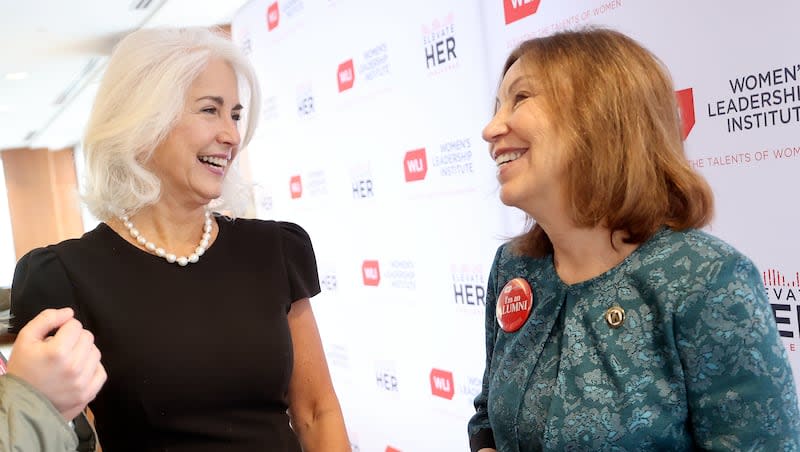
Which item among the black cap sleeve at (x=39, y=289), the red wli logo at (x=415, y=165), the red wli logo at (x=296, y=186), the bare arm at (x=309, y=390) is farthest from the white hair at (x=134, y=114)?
the red wli logo at (x=296, y=186)

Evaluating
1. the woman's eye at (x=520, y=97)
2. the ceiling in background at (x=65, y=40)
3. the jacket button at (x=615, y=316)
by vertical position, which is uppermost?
the ceiling in background at (x=65, y=40)

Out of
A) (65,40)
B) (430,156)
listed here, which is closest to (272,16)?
(430,156)

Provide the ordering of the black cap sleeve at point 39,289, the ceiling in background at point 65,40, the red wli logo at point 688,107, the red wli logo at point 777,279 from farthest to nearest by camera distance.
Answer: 1. the ceiling in background at point 65,40
2. the red wli logo at point 688,107
3. the red wli logo at point 777,279
4. the black cap sleeve at point 39,289

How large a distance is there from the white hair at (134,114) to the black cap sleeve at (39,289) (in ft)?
0.62

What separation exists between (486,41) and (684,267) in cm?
185

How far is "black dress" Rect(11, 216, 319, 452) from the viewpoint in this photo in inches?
58.1

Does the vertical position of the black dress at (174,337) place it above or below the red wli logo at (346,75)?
below

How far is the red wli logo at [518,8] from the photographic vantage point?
2.56 m

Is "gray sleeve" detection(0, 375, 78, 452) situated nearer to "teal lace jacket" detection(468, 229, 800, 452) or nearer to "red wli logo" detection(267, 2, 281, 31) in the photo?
Answer: "teal lace jacket" detection(468, 229, 800, 452)

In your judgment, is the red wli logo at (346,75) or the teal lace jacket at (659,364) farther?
the red wli logo at (346,75)

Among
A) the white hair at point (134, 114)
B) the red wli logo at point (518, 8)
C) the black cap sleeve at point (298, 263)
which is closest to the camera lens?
the white hair at point (134, 114)

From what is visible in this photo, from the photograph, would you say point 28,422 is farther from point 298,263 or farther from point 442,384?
point 442,384

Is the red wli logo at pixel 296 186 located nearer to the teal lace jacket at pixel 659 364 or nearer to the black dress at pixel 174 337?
the black dress at pixel 174 337

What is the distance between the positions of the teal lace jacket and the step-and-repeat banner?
83cm
